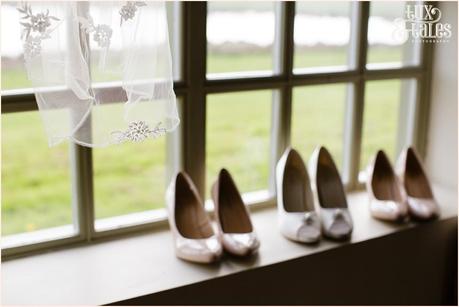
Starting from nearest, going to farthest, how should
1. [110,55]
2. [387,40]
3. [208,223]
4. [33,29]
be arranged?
[33,29]
[110,55]
[208,223]
[387,40]

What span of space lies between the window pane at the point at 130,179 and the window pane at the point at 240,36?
34cm

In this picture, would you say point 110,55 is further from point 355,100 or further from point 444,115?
point 444,115

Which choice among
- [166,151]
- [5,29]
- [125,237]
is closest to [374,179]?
[166,151]

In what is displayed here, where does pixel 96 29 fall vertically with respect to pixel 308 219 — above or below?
above

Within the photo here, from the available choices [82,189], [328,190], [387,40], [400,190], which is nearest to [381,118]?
[387,40]

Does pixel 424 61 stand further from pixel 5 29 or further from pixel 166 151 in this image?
pixel 5 29

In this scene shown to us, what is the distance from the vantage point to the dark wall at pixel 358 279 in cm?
173

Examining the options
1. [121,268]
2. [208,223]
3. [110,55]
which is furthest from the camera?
[208,223]

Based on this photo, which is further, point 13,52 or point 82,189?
point 82,189

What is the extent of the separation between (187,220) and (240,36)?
64 centimetres

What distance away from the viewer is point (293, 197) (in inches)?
81.0

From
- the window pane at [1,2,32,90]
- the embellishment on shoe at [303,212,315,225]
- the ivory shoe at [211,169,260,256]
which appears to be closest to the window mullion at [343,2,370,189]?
the embellishment on shoe at [303,212,315,225]

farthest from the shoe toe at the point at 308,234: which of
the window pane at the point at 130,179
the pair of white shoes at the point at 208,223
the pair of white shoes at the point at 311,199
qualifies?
the window pane at the point at 130,179

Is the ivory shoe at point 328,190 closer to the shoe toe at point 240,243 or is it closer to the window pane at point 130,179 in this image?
the shoe toe at point 240,243
